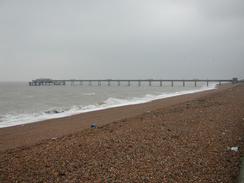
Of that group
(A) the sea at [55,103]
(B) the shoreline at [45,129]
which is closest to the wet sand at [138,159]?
(B) the shoreline at [45,129]

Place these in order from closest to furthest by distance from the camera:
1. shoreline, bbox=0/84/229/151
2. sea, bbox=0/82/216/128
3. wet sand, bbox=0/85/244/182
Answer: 1. wet sand, bbox=0/85/244/182
2. shoreline, bbox=0/84/229/151
3. sea, bbox=0/82/216/128

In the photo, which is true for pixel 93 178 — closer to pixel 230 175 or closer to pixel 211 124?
pixel 230 175

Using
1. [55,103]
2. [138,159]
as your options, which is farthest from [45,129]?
[55,103]

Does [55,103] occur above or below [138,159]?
below

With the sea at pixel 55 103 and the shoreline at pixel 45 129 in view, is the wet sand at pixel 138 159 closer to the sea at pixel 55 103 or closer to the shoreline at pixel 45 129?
the shoreline at pixel 45 129

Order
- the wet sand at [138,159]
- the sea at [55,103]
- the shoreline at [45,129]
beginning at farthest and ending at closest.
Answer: the sea at [55,103], the shoreline at [45,129], the wet sand at [138,159]

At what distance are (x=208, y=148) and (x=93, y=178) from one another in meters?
2.78

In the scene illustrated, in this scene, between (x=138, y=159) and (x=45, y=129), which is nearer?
(x=138, y=159)

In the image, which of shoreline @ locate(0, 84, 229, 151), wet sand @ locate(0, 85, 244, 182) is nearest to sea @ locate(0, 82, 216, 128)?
shoreline @ locate(0, 84, 229, 151)

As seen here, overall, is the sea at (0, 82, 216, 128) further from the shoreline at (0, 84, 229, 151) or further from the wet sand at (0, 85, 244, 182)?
the wet sand at (0, 85, 244, 182)

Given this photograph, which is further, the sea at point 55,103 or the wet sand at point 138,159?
the sea at point 55,103

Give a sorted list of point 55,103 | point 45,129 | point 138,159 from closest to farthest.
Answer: point 138,159
point 45,129
point 55,103

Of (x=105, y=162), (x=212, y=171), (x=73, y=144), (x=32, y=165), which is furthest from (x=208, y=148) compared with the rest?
(x=32, y=165)

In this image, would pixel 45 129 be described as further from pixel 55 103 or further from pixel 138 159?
pixel 55 103
